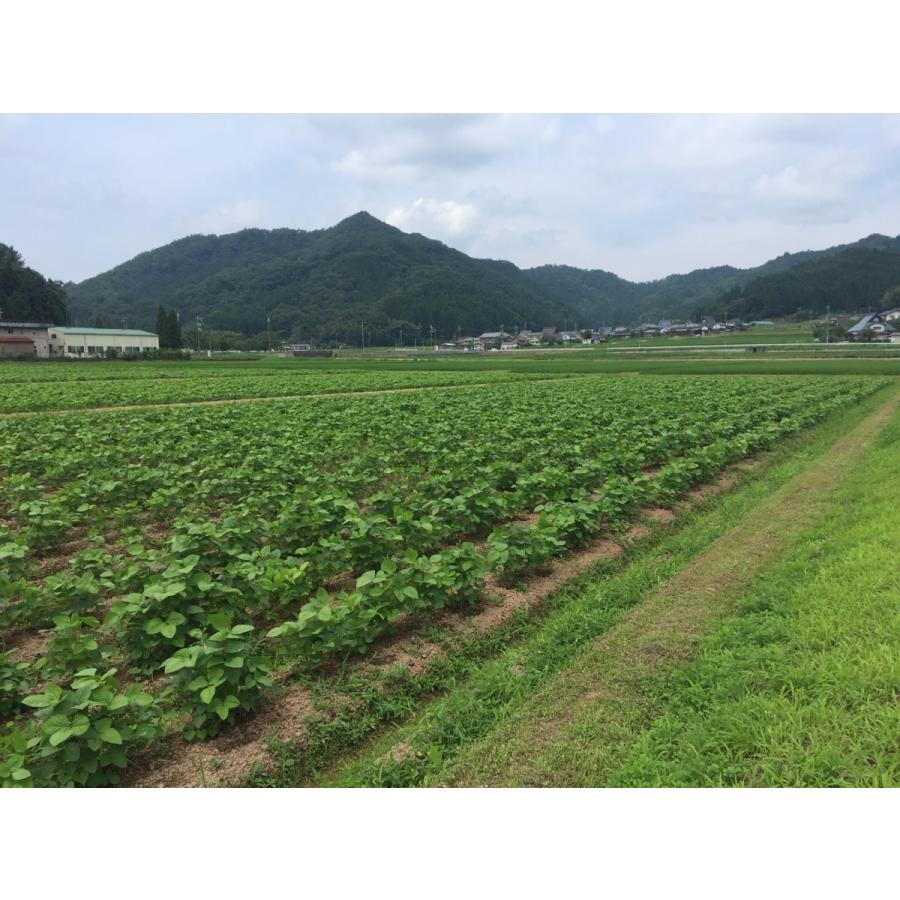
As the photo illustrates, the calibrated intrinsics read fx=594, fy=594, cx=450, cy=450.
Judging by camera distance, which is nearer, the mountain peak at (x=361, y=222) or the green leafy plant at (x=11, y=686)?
the green leafy plant at (x=11, y=686)

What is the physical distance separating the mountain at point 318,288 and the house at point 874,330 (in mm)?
89169

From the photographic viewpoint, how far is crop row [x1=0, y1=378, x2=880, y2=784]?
3.90 metres

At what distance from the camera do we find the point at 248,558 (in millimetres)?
5234

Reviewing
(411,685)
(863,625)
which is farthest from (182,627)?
→ (863,625)

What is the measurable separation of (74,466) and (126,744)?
845cm

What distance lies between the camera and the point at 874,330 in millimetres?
91312

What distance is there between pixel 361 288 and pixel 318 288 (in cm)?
1227

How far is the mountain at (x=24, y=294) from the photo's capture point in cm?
9506

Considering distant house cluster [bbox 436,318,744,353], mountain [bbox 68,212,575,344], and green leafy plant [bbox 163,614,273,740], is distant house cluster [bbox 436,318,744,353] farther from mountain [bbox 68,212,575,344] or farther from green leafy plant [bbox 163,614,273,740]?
green leafy plant [bbox 163,614,273,740]

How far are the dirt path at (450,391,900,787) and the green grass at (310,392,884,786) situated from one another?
0.46ft

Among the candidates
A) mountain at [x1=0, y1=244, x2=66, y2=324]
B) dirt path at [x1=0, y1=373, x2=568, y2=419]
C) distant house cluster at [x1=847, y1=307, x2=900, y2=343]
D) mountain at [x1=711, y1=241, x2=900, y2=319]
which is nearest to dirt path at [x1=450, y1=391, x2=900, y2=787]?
dirt path at [x1=0, y1=373, x2=568, y2=419]

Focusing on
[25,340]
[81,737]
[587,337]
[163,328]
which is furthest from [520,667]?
[587,337]

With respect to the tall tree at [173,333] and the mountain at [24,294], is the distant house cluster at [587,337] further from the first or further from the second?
the mountain at [24,294]

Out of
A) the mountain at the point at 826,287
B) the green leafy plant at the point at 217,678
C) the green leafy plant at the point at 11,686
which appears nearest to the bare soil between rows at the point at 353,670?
the green leafy plant at the point at 217,678
